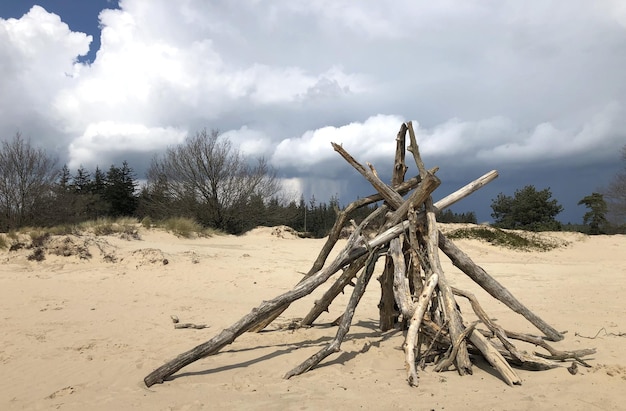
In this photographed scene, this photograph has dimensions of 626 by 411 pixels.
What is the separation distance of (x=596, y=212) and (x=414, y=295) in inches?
913

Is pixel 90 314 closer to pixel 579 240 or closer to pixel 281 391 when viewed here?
pixel 281 391

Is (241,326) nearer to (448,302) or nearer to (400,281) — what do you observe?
(400,281)

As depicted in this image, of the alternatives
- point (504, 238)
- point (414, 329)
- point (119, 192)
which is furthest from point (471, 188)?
point (119, 192)

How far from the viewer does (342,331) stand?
15.4 feet

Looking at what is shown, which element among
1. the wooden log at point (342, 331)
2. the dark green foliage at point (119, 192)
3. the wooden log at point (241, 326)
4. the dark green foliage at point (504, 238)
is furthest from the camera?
the dark green foliage at point (119, 192)

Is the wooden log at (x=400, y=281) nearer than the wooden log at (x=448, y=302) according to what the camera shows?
No

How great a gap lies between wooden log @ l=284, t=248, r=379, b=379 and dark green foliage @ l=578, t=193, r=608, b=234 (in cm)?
2318

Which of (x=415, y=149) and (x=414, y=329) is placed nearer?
(x=414, y=329)

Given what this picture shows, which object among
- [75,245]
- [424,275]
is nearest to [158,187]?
[75,245]

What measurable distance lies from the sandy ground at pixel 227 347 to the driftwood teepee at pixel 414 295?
0.17 m

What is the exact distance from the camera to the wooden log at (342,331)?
4.34 meters

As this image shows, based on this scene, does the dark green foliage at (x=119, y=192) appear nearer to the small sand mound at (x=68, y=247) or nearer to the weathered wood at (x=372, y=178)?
the small sand mound at (x=68, y=247)

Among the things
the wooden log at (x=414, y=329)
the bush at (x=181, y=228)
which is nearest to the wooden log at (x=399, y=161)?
the wooden log at (x=414, y=329)

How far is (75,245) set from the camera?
11211 mm
